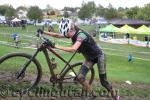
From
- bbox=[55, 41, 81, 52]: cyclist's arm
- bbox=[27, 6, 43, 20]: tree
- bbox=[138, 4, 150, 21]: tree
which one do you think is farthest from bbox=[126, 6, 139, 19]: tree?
bbox=[55, 41, 81, 52]: cyclist's arm

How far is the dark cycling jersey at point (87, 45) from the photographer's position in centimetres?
766

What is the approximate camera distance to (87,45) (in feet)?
25.8

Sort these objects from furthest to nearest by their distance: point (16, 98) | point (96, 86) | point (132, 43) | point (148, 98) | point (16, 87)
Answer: point (132, 43) < point (96, 86) < point (148, 98) < point (16, 87) < point (16, 98)

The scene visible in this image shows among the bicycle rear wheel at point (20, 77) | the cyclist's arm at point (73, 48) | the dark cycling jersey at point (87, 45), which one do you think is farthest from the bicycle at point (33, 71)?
the dark cycling jersey at point (87, 45)

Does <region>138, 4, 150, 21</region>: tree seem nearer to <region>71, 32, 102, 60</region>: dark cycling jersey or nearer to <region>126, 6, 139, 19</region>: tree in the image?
<region>126, 6, 139, 19</region>: tree

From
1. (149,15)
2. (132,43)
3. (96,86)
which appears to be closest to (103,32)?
(132,43)

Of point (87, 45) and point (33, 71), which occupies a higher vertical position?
point (87, 45)

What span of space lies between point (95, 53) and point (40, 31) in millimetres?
1303

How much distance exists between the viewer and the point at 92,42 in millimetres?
7930

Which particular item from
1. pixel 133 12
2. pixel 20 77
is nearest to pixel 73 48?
pixel 20 77

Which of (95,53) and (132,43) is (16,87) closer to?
(95,53)

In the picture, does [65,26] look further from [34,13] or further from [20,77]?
[34,13]

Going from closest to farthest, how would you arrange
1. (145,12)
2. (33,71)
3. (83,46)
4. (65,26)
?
1. (65,26)
2. (83,46)
3. (33,71)
4. (145,12)

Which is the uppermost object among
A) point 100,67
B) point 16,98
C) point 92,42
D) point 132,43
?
point 92,42
